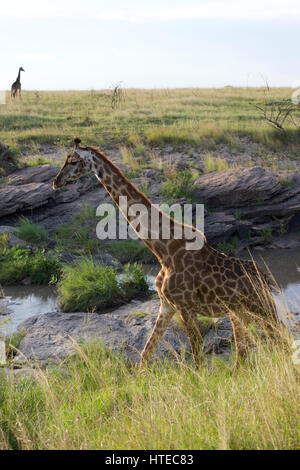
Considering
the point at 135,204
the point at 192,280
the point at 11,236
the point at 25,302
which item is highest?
the point at 135,204

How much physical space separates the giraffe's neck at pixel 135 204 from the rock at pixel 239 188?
23.9 ft

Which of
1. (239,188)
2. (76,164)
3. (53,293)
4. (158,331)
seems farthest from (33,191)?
(158,331)

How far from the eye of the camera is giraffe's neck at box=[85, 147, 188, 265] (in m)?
5.08

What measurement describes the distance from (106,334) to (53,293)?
9.02 feet

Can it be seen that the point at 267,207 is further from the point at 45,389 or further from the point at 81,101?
the point at 81,101

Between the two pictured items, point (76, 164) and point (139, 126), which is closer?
point (76, 164)

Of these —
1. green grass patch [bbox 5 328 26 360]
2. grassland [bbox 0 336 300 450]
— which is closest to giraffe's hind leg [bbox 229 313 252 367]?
grassland [bbox 0 336 300 450]

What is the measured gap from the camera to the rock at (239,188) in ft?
39.8

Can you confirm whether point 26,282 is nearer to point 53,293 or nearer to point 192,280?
point 53,293

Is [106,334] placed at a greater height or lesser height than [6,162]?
lesser

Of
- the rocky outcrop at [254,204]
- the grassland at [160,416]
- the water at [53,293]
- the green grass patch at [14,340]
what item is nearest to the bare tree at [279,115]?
the rocky outcrop at [254,204]

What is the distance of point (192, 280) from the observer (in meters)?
5.00

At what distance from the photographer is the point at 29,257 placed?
382 inches
